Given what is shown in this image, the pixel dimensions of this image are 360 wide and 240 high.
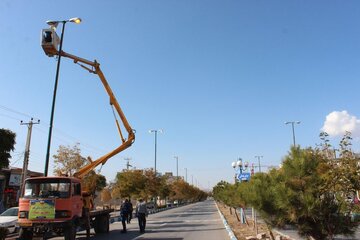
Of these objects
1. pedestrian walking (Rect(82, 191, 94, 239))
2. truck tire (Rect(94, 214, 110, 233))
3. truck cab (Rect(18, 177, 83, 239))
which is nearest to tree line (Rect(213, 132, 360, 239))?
truck cab (Rect(18, 177, 83, 239))

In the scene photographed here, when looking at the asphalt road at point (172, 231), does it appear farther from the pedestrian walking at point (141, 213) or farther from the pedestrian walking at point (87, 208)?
the pedestrian walking at point (87, 208)

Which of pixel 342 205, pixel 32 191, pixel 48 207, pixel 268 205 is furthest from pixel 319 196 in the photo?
pixel 32 191

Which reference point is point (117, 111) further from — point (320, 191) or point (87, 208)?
point (320, 191)

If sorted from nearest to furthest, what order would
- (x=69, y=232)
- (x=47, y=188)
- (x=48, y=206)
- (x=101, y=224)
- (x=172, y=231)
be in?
(x=48, y=206) → (x=69, y=232) → (x=47, y=188) → (x=101, y=224) → (x=172, y=231)

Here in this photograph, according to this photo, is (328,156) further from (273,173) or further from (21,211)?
(21,211)

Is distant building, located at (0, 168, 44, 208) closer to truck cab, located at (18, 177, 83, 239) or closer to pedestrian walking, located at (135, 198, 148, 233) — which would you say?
pedestrian walking, located at (135, 198, 148, 233)

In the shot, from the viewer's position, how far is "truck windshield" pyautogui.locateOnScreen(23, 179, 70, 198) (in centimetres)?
1455

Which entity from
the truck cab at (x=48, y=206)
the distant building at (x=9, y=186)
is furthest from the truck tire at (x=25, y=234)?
the distant building at (x=9, y=186)

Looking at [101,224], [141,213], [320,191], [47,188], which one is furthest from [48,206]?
[320,191]

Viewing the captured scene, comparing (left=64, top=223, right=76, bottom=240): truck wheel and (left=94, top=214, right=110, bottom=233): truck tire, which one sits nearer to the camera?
(left=64, top=223, right=76, bottom=240): truck wheel

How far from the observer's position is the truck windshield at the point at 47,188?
14555 mm

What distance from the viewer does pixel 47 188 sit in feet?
48.5

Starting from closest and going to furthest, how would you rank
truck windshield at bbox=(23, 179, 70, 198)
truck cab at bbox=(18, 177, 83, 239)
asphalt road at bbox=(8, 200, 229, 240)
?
truck cab at bbox=(18, 177, 83, 239), truck windshield at bbox=(23, 179, 70, 198), asphalt road at bbox=(8, 200, 229, 240)

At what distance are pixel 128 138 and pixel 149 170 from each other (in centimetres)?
3858
